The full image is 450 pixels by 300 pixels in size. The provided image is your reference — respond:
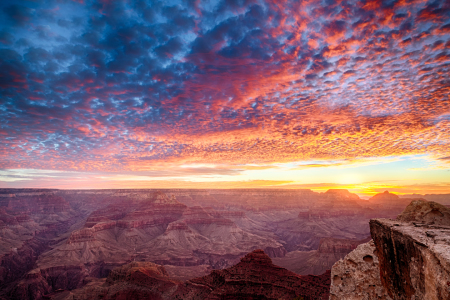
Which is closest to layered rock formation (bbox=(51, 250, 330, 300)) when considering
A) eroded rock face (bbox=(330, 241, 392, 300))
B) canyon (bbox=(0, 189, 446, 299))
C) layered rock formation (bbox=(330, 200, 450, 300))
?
canyon (bbox=(0, 189, 446, 299))

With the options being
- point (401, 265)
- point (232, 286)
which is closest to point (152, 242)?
point (232, 286)

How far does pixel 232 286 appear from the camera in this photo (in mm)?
45344

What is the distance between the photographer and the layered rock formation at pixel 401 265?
21.3 ft

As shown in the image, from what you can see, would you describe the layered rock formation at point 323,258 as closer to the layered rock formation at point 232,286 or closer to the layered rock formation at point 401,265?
the layered rock formation at point 232,286

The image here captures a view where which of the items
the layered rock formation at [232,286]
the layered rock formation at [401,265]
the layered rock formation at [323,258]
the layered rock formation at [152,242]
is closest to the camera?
the layered rock formation at [401,265]

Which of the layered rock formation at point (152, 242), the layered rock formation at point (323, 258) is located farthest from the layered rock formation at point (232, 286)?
the layered rock formation at point (323, 258)

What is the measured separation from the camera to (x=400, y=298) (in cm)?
888

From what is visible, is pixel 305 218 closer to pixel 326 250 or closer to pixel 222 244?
pixel 222 244

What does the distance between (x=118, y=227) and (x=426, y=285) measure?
17343 cm

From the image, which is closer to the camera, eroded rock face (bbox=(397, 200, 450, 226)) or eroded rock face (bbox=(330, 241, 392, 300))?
eroded rock face (bbox=(330, 241, 392, 300))

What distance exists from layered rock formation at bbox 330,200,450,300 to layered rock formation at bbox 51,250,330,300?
102 ft

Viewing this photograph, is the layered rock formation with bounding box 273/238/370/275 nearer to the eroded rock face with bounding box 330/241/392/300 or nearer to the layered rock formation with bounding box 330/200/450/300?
the layered rock formation with bounding box 330/200/450/300

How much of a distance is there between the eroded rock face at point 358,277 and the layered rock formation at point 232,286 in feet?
102

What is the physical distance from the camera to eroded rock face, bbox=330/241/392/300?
1134 cm
